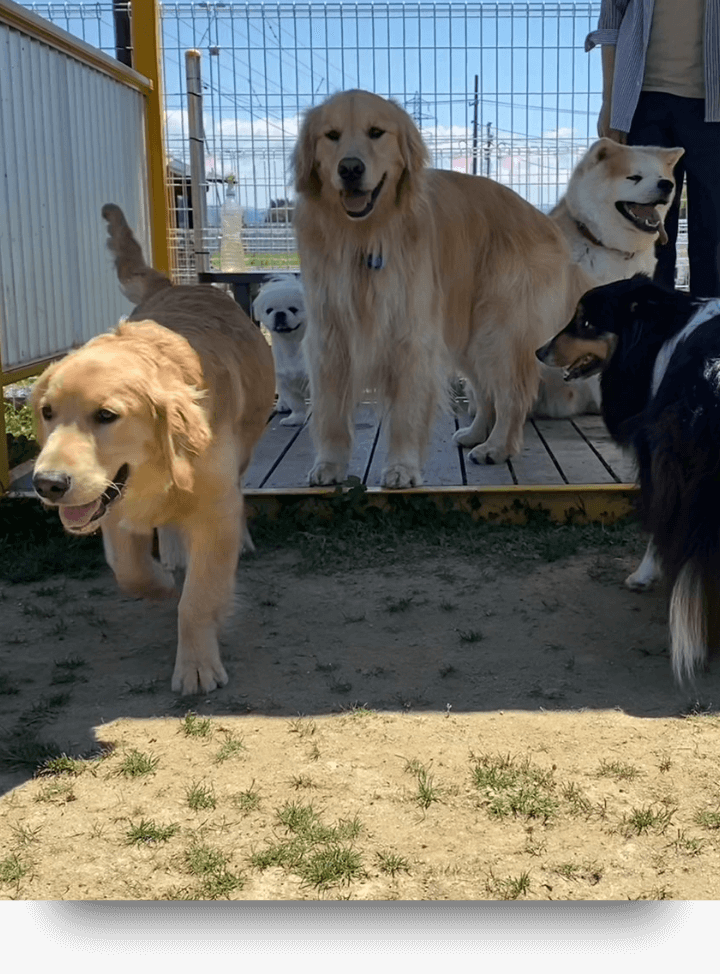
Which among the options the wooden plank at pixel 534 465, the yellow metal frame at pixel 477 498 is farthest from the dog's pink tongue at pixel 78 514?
the wooden plank at pixel 534 465

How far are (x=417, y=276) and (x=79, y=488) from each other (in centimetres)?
248

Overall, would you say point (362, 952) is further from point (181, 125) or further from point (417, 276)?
point (181, 125)

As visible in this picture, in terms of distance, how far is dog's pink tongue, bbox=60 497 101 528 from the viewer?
2.60 metres

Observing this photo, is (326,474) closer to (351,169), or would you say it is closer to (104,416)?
(351,169)

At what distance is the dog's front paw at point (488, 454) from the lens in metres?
5.20

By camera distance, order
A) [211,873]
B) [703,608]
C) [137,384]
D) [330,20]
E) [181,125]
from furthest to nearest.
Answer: [181,125]
[330,20]
[703,608]
[137,384]
[211,873]

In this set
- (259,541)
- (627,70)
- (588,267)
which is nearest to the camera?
(259,541)

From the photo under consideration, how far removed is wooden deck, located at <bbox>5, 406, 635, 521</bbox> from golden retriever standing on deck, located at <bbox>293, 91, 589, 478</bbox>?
6.2 inches

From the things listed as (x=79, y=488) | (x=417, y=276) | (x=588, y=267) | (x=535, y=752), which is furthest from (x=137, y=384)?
(x=588, y=267)

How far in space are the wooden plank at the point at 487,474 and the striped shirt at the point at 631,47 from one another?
1.82 meters

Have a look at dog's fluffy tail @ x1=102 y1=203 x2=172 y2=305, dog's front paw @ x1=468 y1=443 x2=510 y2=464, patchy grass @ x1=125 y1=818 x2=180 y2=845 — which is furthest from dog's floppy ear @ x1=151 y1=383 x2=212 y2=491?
dog's front paw @ x1=468 y1=443 x2=510 y2=464

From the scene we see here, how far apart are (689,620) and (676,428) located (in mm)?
559

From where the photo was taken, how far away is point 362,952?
1.76 m

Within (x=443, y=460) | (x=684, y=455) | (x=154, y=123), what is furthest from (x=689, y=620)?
(x=154, y=123)
